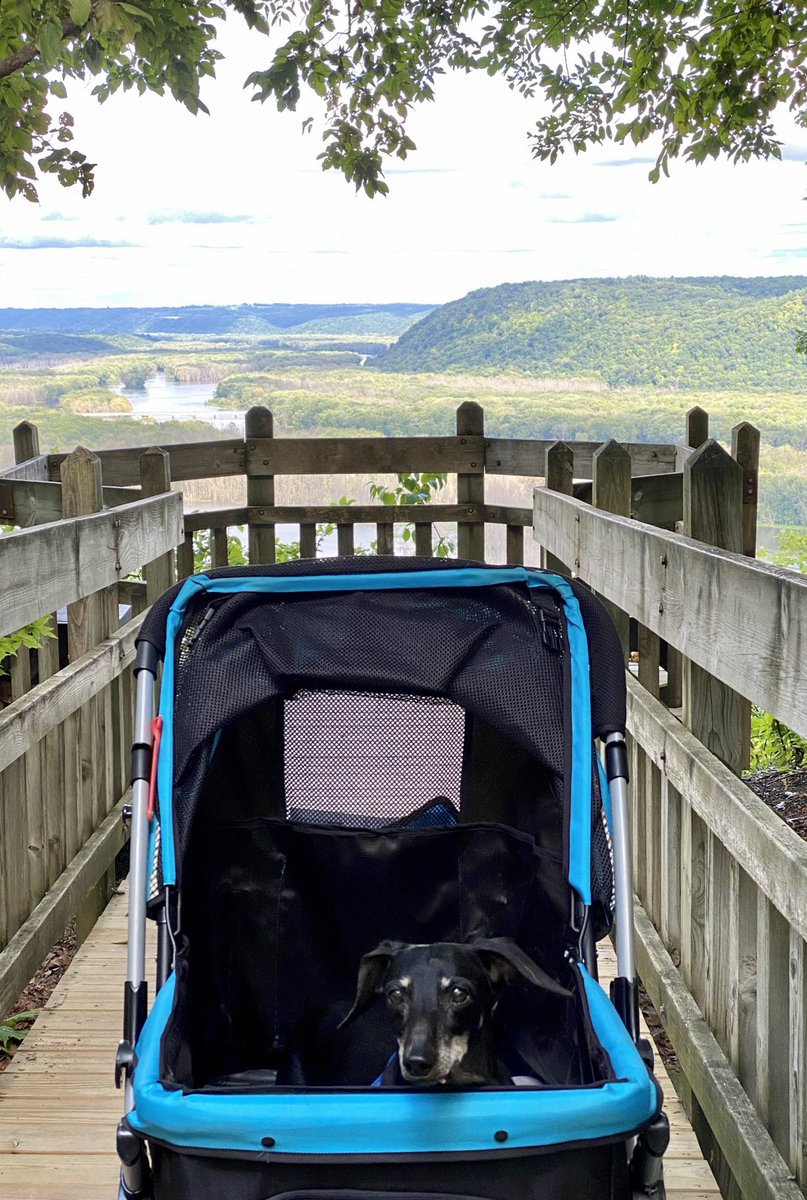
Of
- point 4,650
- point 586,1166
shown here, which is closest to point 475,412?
point 4,650

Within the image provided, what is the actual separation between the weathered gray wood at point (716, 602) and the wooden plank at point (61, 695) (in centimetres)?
154

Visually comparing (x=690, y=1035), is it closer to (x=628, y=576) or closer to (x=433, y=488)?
(x=628, y=576)


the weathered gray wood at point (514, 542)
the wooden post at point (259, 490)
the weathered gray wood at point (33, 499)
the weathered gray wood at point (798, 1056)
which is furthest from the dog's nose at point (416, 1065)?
the wooden post at point (259, 490)

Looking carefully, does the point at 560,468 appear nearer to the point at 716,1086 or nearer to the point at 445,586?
the point at 445,586

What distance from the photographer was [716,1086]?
2514 mm

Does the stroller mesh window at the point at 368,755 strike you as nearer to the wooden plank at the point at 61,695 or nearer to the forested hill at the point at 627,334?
the wooden plank at the point at 61,695

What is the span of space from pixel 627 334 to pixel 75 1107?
2899cm

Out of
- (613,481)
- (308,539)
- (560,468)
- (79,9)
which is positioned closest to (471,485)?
(308,539)

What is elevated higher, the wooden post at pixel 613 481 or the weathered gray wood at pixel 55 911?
the wooden post at pixel 613 481

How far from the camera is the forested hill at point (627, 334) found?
2783 cm

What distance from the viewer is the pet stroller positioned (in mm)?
1733

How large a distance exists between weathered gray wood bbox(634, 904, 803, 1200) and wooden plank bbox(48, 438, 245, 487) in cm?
491

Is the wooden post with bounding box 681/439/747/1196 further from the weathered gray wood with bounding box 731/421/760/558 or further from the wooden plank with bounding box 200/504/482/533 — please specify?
the wooden plank with bounding box 200/504/482/533

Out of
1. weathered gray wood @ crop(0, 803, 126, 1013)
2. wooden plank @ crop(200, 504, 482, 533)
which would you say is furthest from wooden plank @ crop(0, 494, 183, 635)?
wooden plank @ crop(200, 504, 482, 533)
